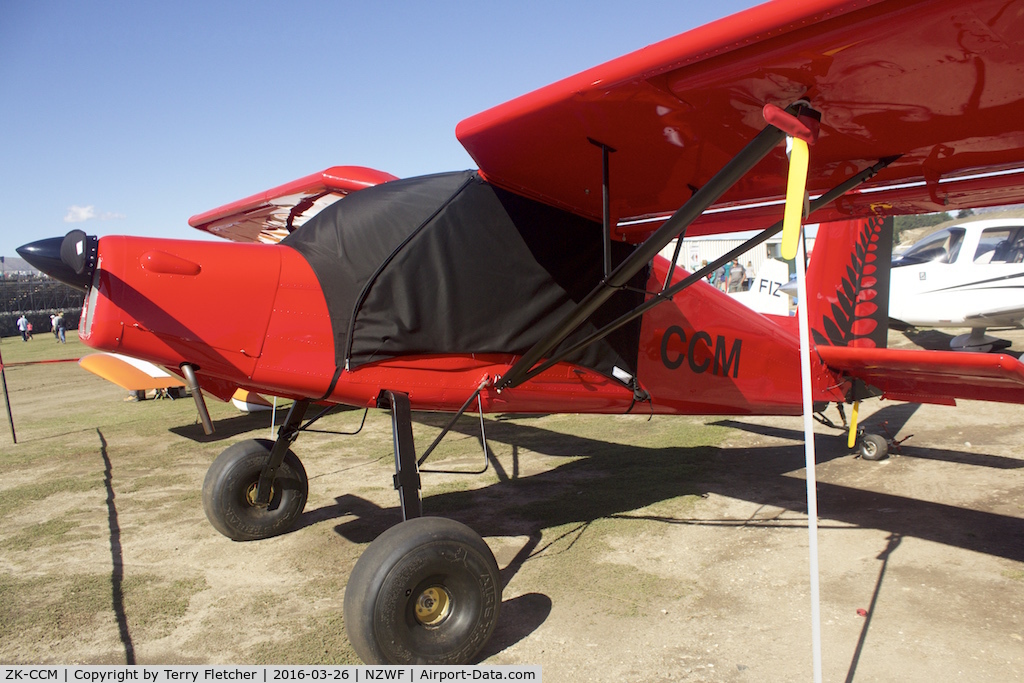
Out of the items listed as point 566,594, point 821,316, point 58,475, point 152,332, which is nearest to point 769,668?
point 566,594

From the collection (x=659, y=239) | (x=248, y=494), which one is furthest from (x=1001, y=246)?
(x=248, y=494)

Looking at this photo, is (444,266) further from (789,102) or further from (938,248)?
(938,248)

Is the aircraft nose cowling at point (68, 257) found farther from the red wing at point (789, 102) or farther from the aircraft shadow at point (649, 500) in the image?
the aircraft shadow at point (649, 500)

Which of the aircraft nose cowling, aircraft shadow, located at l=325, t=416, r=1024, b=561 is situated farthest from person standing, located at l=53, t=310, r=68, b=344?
the aircraft nose cowling

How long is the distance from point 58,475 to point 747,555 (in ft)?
20.6

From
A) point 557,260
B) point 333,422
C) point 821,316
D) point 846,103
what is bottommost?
point 333,422

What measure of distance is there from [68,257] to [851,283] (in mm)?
6441

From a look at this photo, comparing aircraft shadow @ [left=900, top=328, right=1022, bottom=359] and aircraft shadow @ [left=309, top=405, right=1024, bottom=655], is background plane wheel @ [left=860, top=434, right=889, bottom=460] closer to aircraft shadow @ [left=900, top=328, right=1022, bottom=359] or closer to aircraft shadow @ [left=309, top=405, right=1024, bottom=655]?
aircraft shadow @ [left=309, top=405, right=1024, bottom=655]

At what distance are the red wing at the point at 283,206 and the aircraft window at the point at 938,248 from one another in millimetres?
12606

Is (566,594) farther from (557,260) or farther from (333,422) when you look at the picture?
(333,422)

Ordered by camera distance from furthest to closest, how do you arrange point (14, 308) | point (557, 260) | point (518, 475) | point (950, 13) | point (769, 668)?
point (14, 308), point (518, 475), point (557, 260), point (769, 668), point (950, 13)

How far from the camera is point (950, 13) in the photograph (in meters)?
1.95

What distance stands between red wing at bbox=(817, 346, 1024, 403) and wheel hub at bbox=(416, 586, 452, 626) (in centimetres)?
348

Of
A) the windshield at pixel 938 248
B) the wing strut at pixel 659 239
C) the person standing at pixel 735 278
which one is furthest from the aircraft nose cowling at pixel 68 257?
the person standing at pixel 735 278
